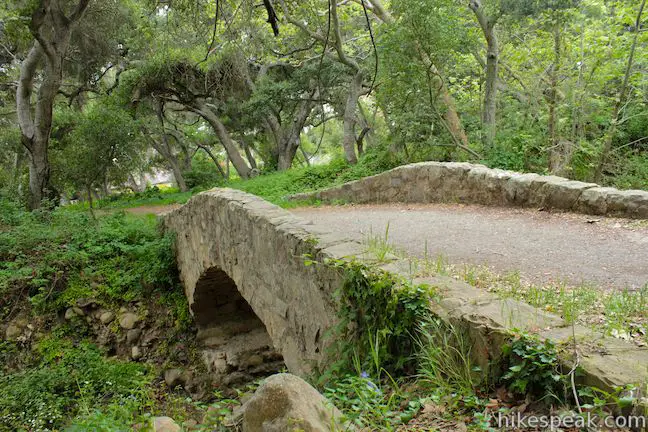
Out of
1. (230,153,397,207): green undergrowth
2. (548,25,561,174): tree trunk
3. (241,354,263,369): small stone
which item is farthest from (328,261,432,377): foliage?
(230,153,397,207): green undergrowth

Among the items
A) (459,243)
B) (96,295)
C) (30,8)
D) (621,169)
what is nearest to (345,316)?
(459,243)

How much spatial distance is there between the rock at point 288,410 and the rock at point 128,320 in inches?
274

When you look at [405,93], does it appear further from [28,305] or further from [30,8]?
[28,305]

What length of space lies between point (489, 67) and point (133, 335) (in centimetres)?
966

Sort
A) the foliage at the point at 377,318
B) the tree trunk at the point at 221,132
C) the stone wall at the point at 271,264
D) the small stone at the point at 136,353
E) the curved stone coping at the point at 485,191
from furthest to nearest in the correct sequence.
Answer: the tree trunk at the point at 221,132, the small stone at the point at 136,353, the curved stone coping at the point at 485,191, the stone wall at the point at 271,264, the foliage at the point at 377,318

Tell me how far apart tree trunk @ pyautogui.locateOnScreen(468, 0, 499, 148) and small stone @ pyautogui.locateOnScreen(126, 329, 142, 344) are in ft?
27.0

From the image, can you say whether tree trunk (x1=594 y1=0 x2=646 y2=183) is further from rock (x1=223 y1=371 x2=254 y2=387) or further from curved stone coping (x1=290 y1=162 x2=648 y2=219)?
rock (x1=223 y1=371 x2=254 y2=387)

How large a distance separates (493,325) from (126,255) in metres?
8.51

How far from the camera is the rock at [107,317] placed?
316 inches

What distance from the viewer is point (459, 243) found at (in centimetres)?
503

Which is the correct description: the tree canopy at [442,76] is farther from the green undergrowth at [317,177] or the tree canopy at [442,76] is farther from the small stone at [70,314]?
the small stone at [70,314]

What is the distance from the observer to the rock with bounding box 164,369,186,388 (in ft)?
24.4

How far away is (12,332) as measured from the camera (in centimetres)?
740

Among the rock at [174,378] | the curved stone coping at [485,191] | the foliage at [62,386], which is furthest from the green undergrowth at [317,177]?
the foliage at [62,386]
